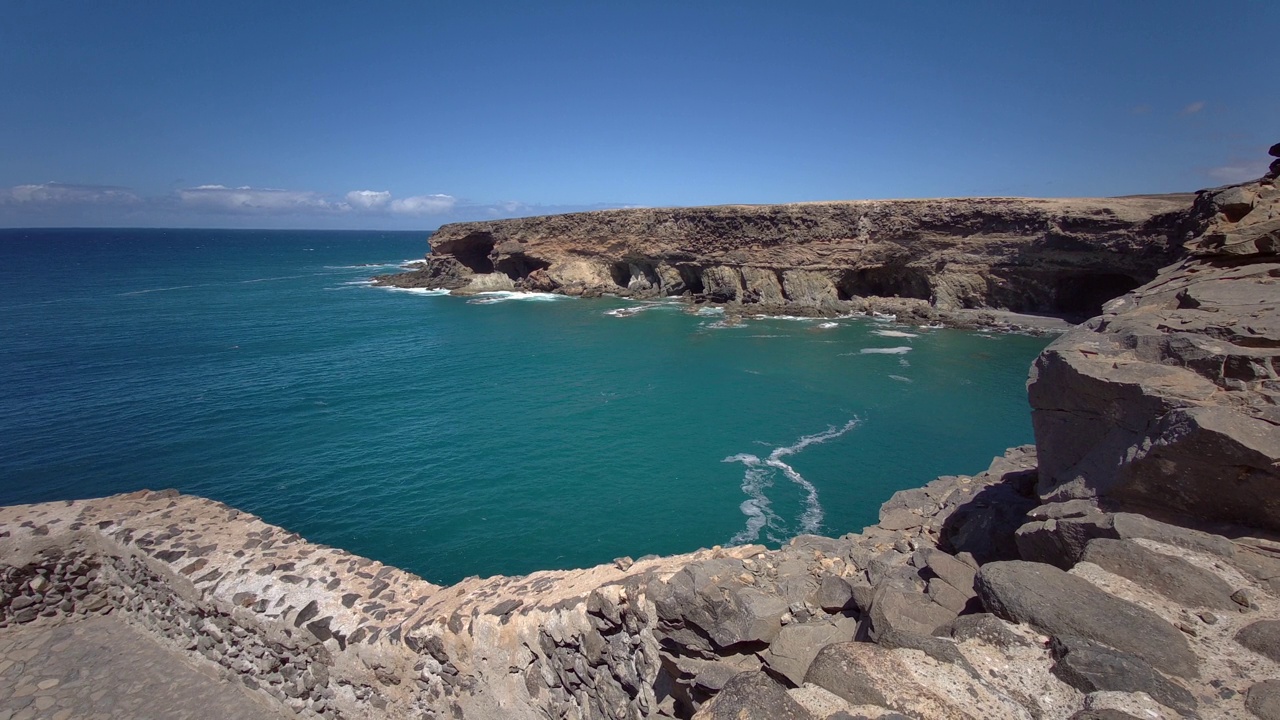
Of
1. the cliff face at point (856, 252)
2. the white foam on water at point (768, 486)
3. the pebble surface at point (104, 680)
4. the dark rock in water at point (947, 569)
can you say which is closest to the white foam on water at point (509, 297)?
the cliff face at point (856, 252)

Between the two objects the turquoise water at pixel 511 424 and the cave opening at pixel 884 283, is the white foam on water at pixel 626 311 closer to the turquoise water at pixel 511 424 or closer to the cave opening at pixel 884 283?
the turquoise water at pixel 511 424

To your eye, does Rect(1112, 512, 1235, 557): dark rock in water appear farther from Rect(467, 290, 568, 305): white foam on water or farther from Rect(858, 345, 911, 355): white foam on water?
Rect(467, 290, 568, 305): white foam on water

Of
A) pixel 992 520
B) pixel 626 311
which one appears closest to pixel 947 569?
pixel 992 520

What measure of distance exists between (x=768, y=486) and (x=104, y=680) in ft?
66.7

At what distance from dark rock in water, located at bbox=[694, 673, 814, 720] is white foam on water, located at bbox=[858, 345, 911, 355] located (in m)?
38.6

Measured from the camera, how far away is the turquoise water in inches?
797

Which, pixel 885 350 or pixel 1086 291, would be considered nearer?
pixel 885 350

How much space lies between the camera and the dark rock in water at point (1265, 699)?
479 centimetres

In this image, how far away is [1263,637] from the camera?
18.1ft

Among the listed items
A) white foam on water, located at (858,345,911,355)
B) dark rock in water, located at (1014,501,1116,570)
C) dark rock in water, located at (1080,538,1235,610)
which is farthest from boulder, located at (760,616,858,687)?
white foam on water, located at (858,345,911,355)

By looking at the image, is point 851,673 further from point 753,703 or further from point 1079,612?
point 1079,612

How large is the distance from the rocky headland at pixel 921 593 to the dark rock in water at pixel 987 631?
1.0 inches

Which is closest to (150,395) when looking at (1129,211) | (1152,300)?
(1152,300)

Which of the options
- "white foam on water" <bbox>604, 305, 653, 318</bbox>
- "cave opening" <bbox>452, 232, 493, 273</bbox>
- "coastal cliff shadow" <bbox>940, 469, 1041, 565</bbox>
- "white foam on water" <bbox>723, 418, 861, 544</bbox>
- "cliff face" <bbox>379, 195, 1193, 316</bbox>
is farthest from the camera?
"cave opening" <bbox>452, 232, 493, 273</bbox>
